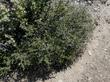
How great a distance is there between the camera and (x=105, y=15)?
6.64m

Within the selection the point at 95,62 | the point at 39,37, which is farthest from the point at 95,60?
the point at 39,37

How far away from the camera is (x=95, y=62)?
6004 millimetres

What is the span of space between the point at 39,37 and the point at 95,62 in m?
1.32

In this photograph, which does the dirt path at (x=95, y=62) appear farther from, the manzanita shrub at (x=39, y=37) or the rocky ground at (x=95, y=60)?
the manzanita shrub at (x=39, y=37)

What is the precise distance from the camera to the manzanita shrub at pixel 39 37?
5.58 metres

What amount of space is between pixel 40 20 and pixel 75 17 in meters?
0.81

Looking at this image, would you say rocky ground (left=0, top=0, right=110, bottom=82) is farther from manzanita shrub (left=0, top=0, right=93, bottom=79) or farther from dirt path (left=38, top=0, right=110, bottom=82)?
manzanita shrub (left=0, top=0, right=93, bottom=79)

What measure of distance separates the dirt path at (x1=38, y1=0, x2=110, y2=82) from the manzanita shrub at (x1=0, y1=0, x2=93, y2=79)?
21 centimetres

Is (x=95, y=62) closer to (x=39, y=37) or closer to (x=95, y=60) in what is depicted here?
(x=95, y=60)

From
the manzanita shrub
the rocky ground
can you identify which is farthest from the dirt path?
the manzanita shrub

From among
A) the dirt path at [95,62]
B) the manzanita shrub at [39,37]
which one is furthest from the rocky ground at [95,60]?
the manzanita shrub at [39,37]

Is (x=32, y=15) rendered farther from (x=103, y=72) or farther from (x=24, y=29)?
(x=103, y=72)

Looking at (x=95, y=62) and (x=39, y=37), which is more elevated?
(x=39, y=37)

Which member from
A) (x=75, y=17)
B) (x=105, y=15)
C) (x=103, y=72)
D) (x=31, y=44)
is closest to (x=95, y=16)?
(x=105, y=15)
